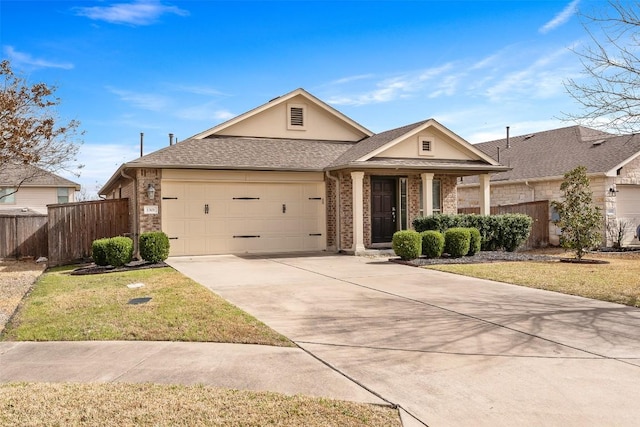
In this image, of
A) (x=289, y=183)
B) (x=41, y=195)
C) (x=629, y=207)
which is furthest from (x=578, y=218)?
(x=41, y=195)

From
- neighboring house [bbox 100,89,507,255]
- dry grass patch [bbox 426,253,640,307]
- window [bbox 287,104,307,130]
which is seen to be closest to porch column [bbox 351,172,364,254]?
neighboring house [bbox 100,89,507,255]

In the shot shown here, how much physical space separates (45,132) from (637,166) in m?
20.1

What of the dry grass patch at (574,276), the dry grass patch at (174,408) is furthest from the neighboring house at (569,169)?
the dry grass patch at (174,408)

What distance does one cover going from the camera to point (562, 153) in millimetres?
22422

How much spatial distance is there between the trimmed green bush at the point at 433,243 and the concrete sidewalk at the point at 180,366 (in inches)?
378

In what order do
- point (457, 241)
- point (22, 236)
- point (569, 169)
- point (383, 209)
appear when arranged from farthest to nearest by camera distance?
point (569, 169) → point (22, 236) → point (383, 209) → point (457, 241)

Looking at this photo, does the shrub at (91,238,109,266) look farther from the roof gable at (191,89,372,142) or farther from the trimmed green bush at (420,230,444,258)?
the trimmed green bush at (420,230,444,258)

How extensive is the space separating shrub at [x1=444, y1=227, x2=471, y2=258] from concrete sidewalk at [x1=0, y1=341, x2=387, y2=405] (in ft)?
33.2

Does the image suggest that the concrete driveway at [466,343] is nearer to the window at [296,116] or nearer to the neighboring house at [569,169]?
the window at [296,116]

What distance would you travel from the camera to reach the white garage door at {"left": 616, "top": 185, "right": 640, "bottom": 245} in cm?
2009

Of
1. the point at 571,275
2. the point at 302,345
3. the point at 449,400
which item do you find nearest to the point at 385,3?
the point at 571,275

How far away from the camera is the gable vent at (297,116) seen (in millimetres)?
19297

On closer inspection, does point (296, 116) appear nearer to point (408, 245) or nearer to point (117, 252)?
point (408, 245)

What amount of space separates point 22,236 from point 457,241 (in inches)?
594
